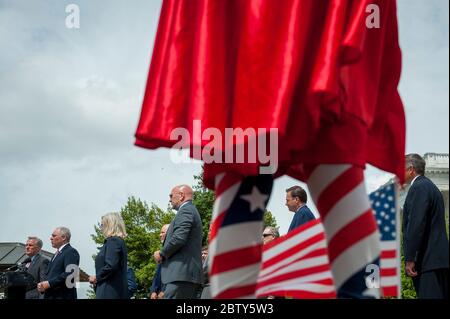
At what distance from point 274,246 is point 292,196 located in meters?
3.53

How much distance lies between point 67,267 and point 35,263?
1.05 metres

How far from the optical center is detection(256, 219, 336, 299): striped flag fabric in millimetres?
3727

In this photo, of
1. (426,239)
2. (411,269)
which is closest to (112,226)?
(411,269)

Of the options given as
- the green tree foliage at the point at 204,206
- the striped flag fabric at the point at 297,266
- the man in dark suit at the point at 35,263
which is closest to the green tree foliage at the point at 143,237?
the green tree foliage at the point at 204,206

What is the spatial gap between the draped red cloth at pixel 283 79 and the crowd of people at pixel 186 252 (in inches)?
130

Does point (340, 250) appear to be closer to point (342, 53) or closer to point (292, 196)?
point (342, 53)

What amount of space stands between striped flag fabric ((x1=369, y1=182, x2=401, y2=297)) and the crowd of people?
268 centimetres

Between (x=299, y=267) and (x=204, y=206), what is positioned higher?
(x=204, y=206)

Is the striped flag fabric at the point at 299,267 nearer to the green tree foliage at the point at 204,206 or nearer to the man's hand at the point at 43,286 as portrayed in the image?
the man's hand at the point at 43,286

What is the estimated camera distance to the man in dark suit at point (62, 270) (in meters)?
7.55

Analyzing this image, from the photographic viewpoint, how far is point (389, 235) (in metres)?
2.45

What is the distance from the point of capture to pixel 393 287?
7.70 ft

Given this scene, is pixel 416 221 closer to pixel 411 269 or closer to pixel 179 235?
pixel 411 269

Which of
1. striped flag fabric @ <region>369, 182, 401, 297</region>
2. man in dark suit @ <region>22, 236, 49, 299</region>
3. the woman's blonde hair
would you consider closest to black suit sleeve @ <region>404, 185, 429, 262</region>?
striped flag fabric @ <region>369, 182, 401, 297</region>
